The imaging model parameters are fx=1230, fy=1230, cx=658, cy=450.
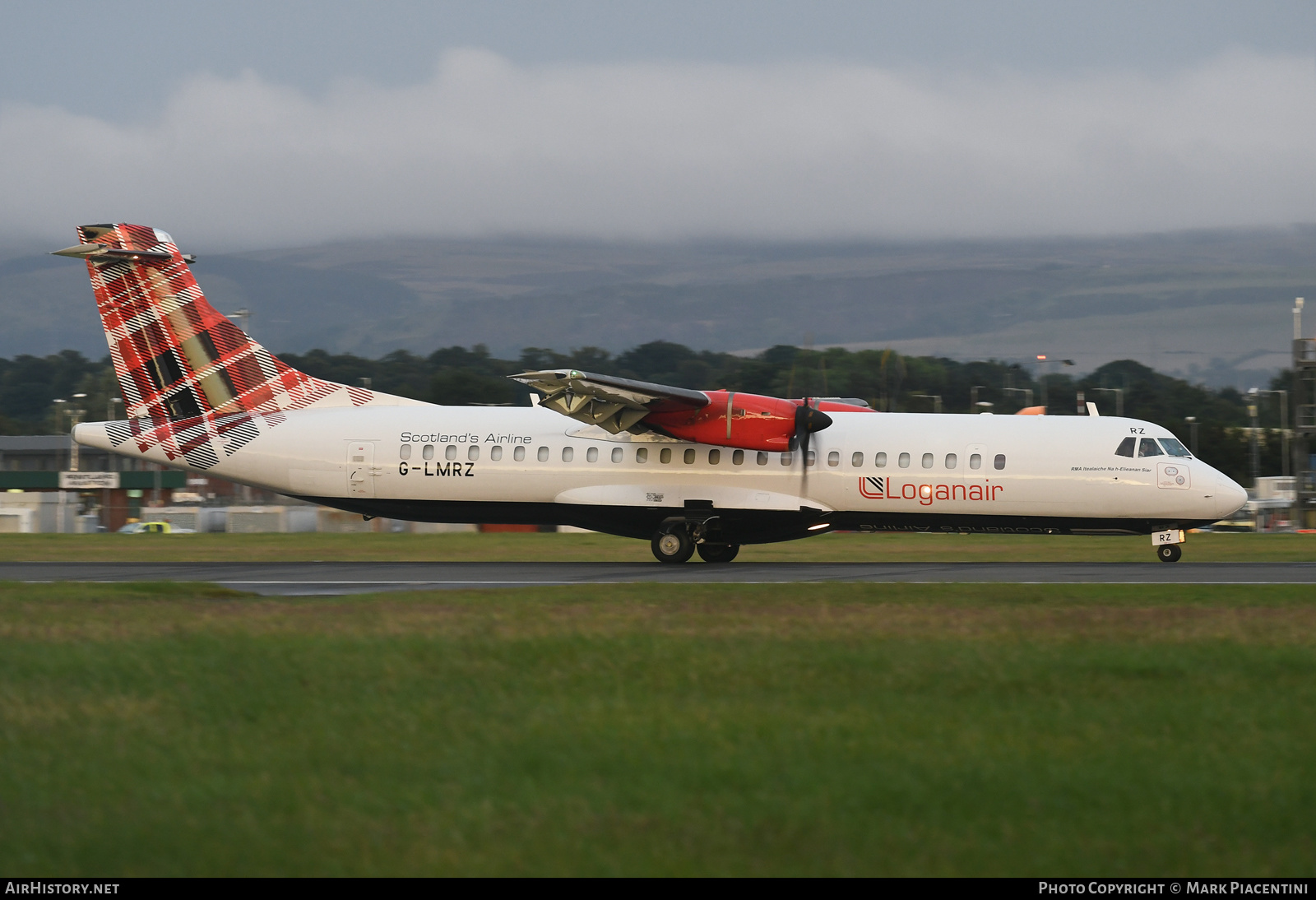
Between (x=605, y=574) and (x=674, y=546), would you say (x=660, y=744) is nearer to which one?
(x=605, y=574)

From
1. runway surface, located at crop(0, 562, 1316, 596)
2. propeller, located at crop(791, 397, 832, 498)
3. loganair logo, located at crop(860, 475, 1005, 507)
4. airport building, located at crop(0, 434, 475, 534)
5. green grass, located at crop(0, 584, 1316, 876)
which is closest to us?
green grass, located at crop(0, 584, 1316, 876)

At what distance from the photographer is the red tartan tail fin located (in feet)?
86.7

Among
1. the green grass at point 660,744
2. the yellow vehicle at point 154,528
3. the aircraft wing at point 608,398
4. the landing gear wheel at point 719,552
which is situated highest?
the aircraft wing at point 608,398

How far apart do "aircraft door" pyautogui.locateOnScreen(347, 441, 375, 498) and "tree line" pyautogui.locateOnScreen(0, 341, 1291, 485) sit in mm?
66967

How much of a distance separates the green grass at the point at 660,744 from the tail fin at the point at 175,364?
12.2 meters

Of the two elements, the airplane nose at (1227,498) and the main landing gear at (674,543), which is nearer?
the airplane nose at (1227,498)

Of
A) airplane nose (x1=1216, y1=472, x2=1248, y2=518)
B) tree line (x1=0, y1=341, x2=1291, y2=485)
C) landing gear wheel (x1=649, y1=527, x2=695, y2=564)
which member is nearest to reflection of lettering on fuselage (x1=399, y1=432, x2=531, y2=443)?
landing gear wheel (x1=649, y1=527, x2=695, y2=564)

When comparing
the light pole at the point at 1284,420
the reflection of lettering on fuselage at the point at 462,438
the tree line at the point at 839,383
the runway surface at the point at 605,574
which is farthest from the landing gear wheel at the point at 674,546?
the tree line at the point at 839,383

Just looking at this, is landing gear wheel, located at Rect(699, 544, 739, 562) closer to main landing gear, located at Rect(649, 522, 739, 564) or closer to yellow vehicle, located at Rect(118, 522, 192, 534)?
main landing gear, located at Rect(649, 522, 739, 564)

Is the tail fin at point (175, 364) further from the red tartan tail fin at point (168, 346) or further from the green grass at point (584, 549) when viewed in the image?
the green grass at point (584, 549)

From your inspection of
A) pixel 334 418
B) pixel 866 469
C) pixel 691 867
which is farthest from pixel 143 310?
pixel 691 867

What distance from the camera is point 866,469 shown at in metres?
24.3

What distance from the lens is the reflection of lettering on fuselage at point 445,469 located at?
83.5 ft
